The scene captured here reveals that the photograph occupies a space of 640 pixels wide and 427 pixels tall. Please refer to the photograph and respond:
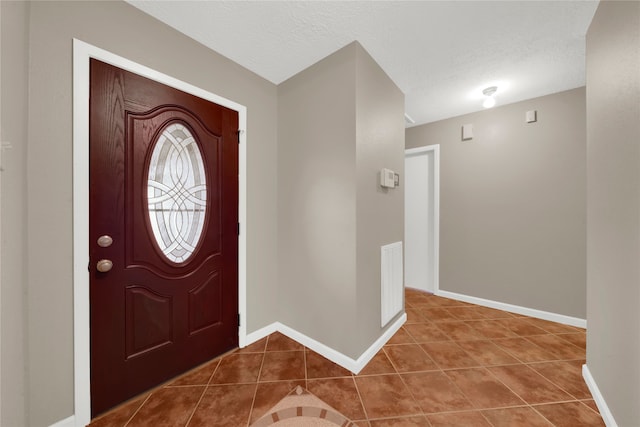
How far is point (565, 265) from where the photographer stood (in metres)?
2.44

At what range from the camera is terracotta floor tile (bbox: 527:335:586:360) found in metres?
1.87

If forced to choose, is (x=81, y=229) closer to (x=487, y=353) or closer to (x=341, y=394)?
(x=341, y=394)

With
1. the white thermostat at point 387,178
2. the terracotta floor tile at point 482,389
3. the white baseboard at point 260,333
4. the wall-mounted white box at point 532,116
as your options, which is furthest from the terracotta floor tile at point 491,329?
the wall-mounted white box at point 532,116

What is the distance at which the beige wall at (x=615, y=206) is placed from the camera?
1.04m

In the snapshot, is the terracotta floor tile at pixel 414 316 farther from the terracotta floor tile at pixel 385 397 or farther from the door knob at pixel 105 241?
the door knob at pixel 105 241

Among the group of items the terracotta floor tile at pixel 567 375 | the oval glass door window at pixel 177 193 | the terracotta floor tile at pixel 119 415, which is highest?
the oval glass door window at pixel 177 193

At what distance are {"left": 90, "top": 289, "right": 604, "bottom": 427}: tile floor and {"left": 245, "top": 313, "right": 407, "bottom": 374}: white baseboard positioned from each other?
0.05 meters

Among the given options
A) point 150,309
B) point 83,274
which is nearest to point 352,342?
point 150,309

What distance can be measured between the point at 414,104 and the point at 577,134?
169cm

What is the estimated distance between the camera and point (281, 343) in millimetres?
2059

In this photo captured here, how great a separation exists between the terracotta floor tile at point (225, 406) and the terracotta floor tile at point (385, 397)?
2.42 feet

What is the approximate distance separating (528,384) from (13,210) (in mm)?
3052

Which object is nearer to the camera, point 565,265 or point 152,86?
point 152,86

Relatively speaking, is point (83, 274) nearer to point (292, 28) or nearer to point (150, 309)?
point (150, 309)
